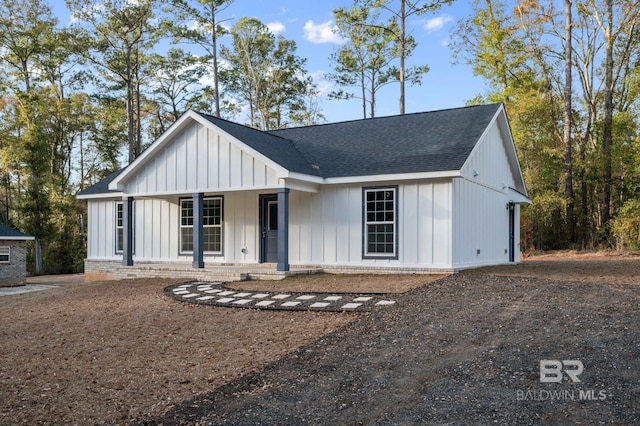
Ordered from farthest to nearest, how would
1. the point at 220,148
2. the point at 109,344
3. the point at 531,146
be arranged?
1. the point at 531,146
2. the point at 220,148
3. the point at 109,344

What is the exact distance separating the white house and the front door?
0.10 feet

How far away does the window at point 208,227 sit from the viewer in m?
16.5

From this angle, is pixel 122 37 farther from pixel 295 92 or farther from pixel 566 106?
pixel 566 106

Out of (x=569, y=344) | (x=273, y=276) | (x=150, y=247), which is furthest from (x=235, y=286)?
(x=569, y=344)

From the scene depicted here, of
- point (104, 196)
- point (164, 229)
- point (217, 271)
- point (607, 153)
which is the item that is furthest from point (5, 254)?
point (607, 153)

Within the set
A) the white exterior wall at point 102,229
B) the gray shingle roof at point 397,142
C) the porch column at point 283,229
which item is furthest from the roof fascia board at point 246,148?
the white exterior wall at point 102,229

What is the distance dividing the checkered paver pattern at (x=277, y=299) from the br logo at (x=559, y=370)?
144 inches

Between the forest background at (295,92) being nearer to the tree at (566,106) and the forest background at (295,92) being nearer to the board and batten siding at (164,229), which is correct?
the tree at (566,106)

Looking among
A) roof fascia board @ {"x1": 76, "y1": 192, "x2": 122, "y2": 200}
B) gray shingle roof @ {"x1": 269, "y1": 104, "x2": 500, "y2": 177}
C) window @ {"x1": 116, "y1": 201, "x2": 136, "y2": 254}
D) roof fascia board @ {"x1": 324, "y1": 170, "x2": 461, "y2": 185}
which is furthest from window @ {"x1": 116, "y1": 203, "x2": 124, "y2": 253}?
roof fascia board @ {"x1": 324, "y1": 170, "x2": 461, "y2": 185}

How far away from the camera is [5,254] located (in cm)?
2092

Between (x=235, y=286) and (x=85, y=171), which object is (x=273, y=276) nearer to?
(x=235, y=286)

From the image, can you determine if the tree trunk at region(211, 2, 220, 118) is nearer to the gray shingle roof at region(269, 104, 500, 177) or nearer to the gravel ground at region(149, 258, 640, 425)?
the gray shingle roof at region(269, 104, 500, 177)

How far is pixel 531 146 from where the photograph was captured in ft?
90.7

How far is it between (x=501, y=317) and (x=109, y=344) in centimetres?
569
